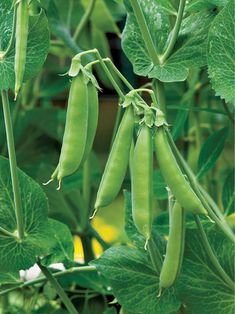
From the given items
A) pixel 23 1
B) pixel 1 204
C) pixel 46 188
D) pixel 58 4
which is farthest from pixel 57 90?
pixel 23 1

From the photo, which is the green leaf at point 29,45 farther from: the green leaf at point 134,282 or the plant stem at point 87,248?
the plant stem at point 87,248

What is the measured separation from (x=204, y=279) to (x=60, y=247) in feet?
0.55

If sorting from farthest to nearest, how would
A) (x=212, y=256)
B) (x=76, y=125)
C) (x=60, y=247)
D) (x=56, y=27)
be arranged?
(x=56, y=27), (x=60, y=247), (x=212, y=256), (x=76, y=125)

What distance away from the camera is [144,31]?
635 millimetres

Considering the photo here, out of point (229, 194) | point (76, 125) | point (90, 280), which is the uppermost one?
point (76, 125)

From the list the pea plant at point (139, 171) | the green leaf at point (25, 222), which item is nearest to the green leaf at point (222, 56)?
the pea plant at point (139, 171)

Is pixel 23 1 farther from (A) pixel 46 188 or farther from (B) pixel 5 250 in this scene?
(A) pixel 46 188

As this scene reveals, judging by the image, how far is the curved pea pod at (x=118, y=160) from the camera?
0.56m

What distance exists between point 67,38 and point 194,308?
1.22 ft

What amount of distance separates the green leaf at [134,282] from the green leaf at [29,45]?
0.64 feet

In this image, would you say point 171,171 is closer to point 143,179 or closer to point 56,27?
point 143,179

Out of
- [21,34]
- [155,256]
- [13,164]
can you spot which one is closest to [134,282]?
[155,256]

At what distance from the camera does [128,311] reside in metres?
0.72

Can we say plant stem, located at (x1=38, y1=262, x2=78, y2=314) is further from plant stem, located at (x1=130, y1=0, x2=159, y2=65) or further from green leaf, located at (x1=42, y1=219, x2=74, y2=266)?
plant stem, located at (x1=130, y1=0, x2=159, y2=65)
